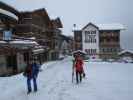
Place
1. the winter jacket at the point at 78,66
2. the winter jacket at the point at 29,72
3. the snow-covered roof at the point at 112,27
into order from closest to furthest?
1. the winter jacket at the point at 29,72
2. the winter jacket at the point at 78,66
3. the snow-covered roof at the point at 112,27

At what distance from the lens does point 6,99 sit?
10445 millimetres

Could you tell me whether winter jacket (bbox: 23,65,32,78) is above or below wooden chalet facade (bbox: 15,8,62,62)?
below

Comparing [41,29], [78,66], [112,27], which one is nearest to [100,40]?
[112,27]

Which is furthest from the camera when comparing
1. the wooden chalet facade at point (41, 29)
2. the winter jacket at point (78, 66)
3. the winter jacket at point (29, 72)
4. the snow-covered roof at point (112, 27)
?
the snow-covered roof at point (112, 27)

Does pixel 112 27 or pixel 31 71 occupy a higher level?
pixel 112 27

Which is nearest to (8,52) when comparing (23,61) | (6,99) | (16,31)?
(23,61)

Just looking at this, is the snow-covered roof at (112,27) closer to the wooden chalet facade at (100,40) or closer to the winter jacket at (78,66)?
the wooden chalet facade at (100,40)

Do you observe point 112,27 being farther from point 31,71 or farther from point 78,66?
point 31,71

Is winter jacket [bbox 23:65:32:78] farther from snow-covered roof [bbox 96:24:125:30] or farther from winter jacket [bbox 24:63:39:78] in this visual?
snow-covered roof [bbox 96:24:125:30]

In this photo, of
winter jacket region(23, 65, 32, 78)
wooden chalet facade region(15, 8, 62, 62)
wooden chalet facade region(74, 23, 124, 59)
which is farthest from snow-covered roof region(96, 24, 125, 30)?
winter jacket region(23, 65, 32, 78)

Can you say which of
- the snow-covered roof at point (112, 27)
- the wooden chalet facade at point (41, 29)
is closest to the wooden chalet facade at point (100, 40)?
the snow-covered roof at point (112, 27)

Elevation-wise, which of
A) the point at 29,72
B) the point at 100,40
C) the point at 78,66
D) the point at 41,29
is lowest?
the point at 78,66

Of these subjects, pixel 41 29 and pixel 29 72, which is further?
pixel 41 29

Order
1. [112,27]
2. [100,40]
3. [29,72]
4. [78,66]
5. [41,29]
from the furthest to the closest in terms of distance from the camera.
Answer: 1. [100,40]
2. [112,27]
3. [41,29]
4. [78,66]
5. [29,72]
